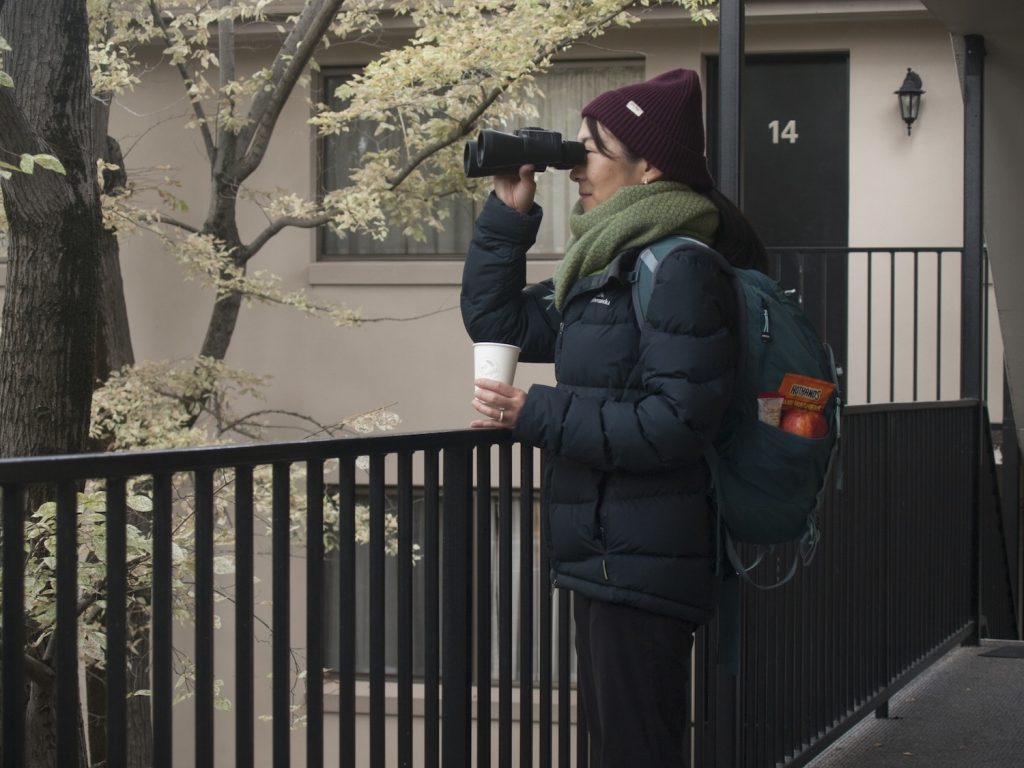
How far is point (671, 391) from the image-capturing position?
250 cm

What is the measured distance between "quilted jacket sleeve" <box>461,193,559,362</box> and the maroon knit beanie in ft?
1.10

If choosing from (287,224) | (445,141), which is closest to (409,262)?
(287,224)

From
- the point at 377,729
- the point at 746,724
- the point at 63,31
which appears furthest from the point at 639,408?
the point at 63,31

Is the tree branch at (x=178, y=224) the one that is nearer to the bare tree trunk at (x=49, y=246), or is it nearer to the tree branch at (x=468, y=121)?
the tree branch at (x=468, y=121)

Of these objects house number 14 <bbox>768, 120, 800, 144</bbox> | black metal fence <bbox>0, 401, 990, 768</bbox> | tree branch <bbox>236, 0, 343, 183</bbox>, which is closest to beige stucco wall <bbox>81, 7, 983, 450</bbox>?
house number 14 <bbox>768, 120, 800, 144</bbox>

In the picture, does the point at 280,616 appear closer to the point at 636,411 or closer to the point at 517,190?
the point at 636,411

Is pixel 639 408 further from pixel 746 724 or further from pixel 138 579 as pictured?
pixel 138 579

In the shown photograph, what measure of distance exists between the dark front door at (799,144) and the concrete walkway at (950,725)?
6187 millimetres

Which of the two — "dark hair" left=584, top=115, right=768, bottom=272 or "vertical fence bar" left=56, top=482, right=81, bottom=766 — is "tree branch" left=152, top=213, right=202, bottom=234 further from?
"vertical fence bar" left=56, top=482, right=81, bottom=766

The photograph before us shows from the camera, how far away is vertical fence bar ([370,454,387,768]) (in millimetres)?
2697

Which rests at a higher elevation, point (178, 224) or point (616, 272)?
point (178, 224)

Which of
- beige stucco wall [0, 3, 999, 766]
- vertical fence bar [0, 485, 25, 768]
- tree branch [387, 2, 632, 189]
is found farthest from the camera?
beige stucco wall [0, 3, 999, 766]

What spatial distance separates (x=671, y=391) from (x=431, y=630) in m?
0.77

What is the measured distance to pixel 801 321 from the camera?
2.78 metres
